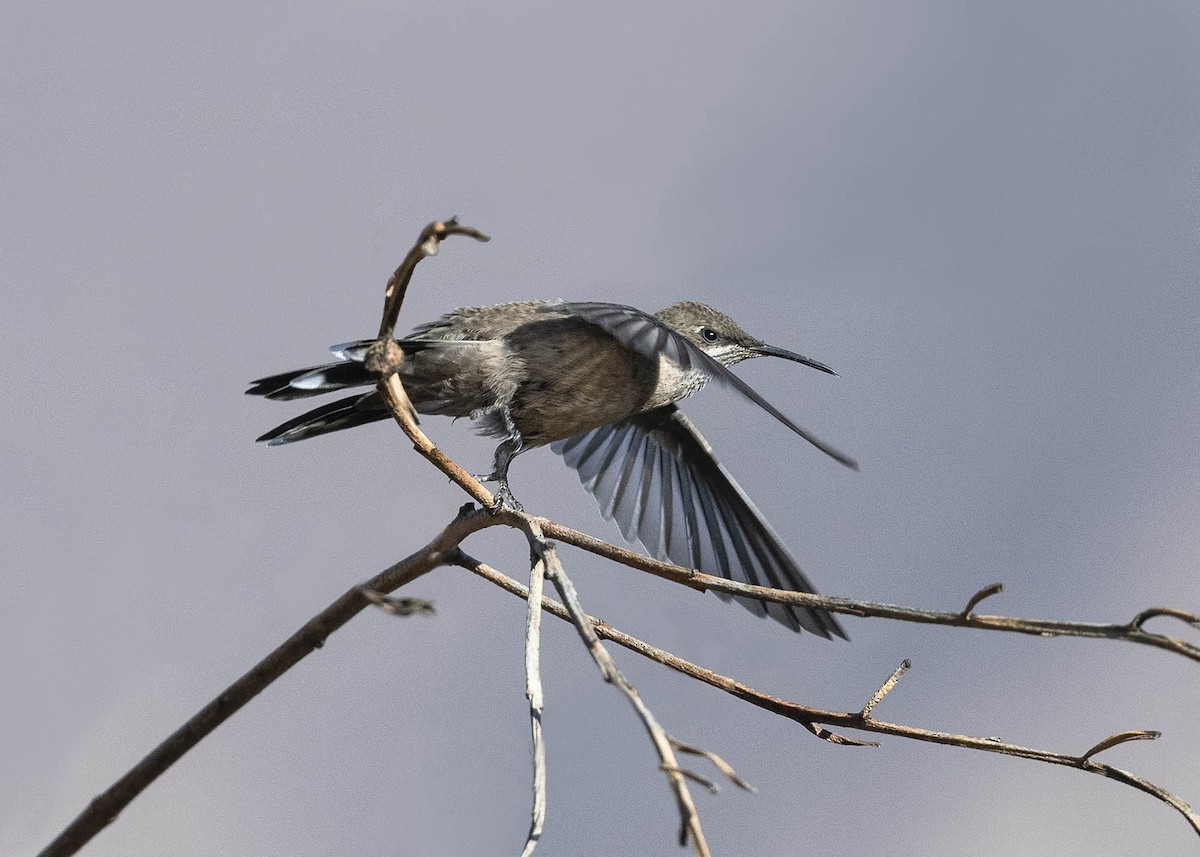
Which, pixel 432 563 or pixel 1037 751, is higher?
pixel 432 563

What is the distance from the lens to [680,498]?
24.0ft

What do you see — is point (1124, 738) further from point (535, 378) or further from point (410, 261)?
point (535, 378)

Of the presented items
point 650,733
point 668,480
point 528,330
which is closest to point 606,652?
point 650,733

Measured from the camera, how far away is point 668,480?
739 centimetres

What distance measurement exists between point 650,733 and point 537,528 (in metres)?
0.86

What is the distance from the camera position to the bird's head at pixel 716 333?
7.09m

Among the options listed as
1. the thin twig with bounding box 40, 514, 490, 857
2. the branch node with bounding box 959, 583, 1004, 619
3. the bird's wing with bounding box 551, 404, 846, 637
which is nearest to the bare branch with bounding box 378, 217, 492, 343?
the thin twig with bounding box 40, 514, 490, 857

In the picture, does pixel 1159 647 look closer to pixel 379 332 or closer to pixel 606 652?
pixel 606 652

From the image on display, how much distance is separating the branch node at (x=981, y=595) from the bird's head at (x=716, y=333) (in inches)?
182

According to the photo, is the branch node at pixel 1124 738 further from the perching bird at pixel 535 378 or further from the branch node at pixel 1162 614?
the perching bird at pixel 535 378

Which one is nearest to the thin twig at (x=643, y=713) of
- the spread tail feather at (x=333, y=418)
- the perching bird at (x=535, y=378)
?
the perching bird at (x=535, y=378)

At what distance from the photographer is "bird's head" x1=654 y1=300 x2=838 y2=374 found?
7086mm

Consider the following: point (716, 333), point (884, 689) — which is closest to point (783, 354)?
point (716, 333)

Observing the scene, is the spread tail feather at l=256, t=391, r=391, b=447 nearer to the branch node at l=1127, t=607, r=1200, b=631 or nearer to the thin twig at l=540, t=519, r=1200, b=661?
the thin twig at l=540, t=519, r=1200, b=661
